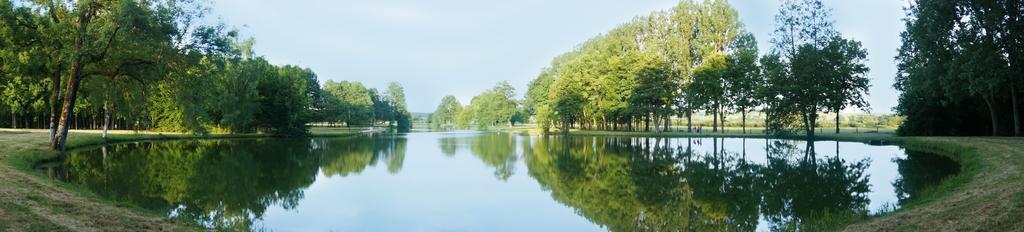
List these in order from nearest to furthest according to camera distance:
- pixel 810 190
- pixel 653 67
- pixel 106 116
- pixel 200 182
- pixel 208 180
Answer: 1. pixel 810 190
2. pixel 200 182
3. pixel 208 180
4. pixel 106 116
5. pixel 653 67

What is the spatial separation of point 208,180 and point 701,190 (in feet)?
54.5

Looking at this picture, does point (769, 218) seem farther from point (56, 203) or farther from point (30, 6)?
point (30, 6)

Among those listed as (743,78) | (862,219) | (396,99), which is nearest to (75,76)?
(862,219)

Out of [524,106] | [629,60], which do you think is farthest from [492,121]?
[629,60]

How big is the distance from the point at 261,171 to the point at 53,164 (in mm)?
8254

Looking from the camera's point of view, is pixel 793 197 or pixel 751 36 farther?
pixel 751 36

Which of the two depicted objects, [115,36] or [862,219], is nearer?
[862,219]

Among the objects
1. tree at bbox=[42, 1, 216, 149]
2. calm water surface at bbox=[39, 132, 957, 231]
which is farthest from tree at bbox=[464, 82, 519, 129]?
tree at bbox=[42, 1, 216, 149]

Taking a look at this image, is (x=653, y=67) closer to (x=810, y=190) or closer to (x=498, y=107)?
(x=810, y=190)

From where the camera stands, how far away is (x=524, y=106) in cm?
11725

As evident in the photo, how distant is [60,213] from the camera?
10.7 meters

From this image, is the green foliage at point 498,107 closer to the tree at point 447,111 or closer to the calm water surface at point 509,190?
the tree at point 447,111

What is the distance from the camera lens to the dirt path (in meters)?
9.47

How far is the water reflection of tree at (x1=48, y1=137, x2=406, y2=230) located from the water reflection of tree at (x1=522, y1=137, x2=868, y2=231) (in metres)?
8.36
